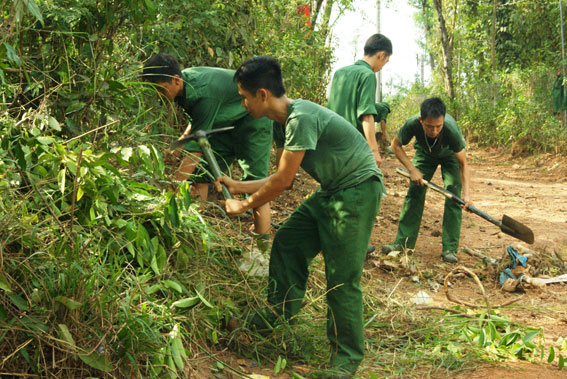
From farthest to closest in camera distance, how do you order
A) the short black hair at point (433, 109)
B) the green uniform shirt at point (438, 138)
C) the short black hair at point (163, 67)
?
the green uniform shirt at point (438, 138) → the short black hair at point (433, 109) → the short black hair at point (163, 67)

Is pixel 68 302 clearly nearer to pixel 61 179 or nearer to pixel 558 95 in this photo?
pixel 61 179

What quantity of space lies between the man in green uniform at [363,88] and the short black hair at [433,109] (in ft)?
1.62

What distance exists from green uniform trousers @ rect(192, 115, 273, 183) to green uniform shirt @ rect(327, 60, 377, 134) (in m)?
0.90

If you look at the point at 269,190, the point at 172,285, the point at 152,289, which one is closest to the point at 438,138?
the point at 269,190

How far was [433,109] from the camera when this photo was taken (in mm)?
5125

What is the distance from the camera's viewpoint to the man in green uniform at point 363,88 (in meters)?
4.88

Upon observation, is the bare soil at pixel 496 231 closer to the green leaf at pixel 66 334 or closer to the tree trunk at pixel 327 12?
the green leaf at pixel 66 334

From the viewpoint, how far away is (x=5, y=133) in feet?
8.50

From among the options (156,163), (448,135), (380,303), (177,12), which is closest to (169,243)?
(156,163)

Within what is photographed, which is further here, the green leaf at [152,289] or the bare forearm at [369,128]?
the bare forearm at [369,128]

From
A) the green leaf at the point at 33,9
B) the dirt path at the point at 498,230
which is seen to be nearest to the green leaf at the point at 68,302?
the green leaf at the point at 33,9

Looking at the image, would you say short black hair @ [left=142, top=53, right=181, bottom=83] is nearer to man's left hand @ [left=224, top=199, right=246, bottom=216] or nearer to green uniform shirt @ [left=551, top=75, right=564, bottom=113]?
man's left hand @ [left=224, top=199, right=246, bottom=216]

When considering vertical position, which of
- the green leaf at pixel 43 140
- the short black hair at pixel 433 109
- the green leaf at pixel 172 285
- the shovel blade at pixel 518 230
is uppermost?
the green leaf at pixel 43 140

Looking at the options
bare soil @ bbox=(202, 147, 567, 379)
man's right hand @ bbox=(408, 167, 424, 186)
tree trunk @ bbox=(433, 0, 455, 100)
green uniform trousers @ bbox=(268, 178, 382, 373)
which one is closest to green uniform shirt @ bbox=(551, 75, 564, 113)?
bare soil @ bbox=(202, 147, 567, 379)
